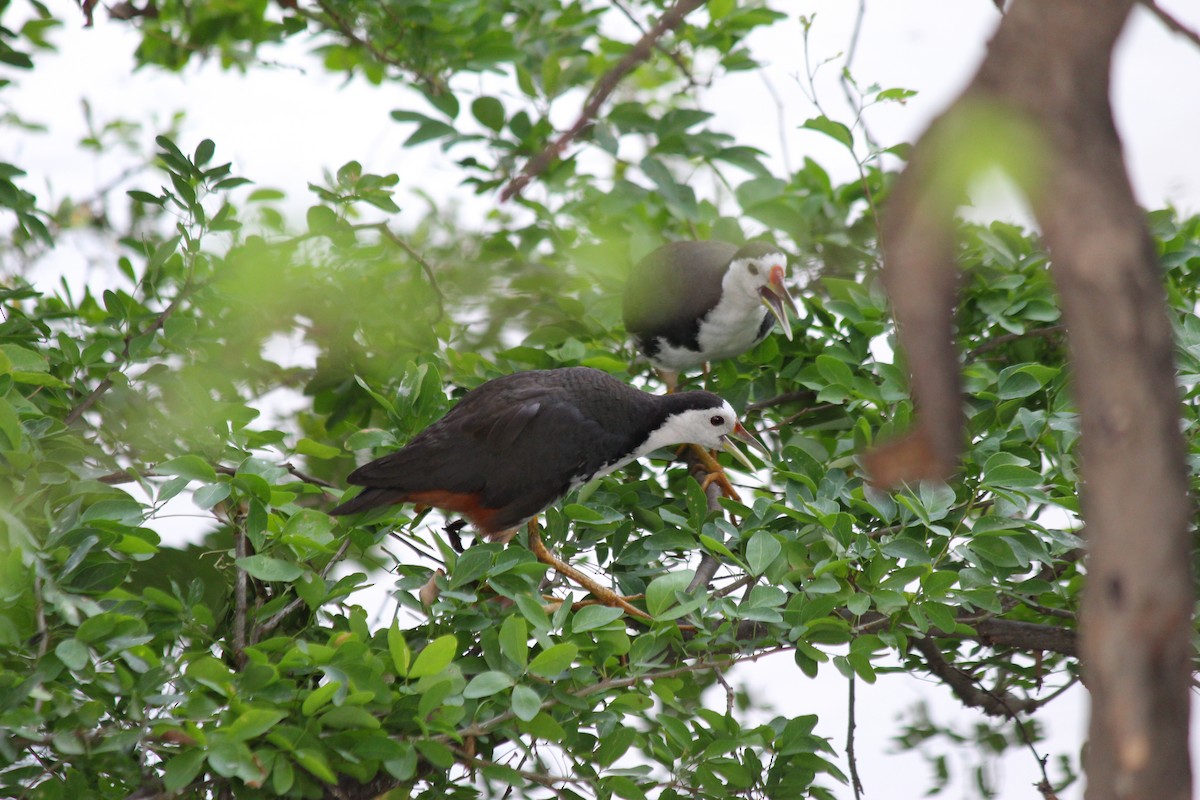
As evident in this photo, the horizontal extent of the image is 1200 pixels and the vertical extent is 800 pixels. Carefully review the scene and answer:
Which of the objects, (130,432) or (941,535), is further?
(130,432)

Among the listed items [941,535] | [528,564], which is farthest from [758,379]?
[528,564]

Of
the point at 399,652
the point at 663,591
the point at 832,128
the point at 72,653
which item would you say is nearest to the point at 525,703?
the point at 399,652

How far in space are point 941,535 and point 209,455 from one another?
110 centimetres

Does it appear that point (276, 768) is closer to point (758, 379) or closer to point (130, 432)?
point (130, 432)

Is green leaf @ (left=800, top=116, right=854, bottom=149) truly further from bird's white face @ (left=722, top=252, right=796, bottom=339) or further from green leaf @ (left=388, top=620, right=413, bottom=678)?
green leaf @ (left=388, top=620, right=413, bottom=678)

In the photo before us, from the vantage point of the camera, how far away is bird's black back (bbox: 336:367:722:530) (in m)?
1.70

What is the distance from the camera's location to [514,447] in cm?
178

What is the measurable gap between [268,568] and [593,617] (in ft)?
1.40

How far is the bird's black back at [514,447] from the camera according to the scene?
1.70m

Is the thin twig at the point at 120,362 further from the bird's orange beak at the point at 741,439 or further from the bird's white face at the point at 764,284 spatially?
→ the bird's white face at the point at 764,284

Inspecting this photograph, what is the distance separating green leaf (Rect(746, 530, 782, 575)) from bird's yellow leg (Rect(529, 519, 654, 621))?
0.88ft

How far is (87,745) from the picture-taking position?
1209 millimetres

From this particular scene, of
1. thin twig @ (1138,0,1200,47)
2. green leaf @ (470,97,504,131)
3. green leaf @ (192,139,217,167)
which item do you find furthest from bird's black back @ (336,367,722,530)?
thin twig @ (1138,0,1200,47)

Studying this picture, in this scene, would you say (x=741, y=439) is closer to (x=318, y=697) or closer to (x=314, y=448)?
(x=314, y=448)
